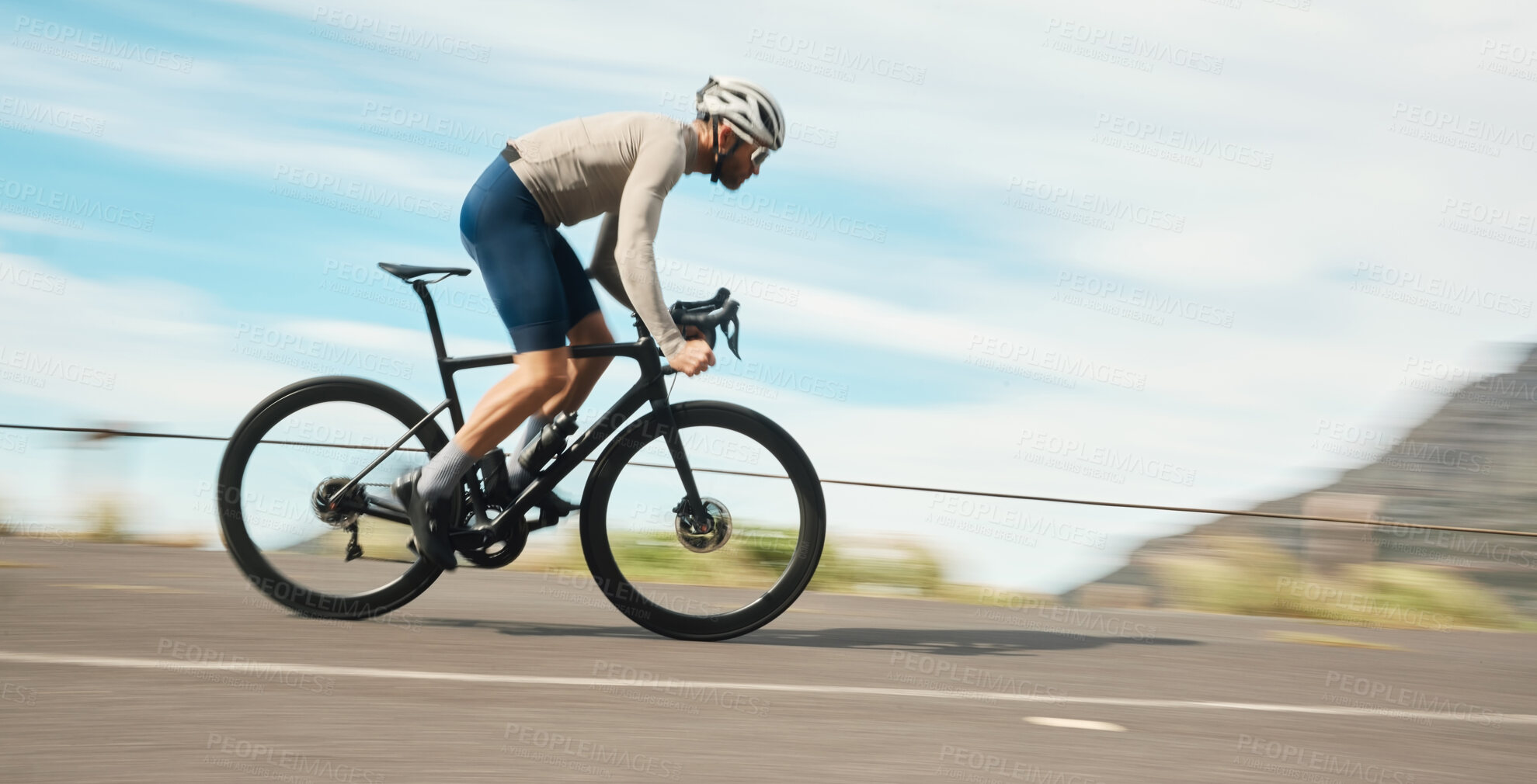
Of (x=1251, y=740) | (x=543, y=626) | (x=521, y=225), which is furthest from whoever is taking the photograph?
(x=543, y=626)

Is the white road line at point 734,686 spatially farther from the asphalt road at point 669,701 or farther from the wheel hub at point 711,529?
the wheel hub at point 711,529

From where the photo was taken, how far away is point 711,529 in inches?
210

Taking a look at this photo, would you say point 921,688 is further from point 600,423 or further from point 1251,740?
point 600,423

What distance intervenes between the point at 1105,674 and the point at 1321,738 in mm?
1089

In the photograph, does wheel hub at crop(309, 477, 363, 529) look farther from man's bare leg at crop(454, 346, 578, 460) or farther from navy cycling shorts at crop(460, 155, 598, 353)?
navy cycling shorts at crop(460, 155, 598, 353)

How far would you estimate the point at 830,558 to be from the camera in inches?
386

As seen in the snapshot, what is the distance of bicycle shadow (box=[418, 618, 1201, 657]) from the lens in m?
5.52

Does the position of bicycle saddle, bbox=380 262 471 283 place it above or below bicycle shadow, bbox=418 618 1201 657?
above

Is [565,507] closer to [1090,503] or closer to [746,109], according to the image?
[746,109]

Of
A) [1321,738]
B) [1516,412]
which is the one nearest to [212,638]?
[1321,738]

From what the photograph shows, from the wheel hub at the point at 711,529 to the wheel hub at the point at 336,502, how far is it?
48.1 inches

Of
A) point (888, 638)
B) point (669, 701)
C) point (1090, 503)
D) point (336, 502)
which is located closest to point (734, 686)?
point (669, 701)

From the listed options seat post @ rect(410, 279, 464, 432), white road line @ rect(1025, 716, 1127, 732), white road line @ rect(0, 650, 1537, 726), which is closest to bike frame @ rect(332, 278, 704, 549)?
seat post @ rect(410, 279, 464, 432)

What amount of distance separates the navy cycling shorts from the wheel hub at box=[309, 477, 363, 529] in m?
0.88
